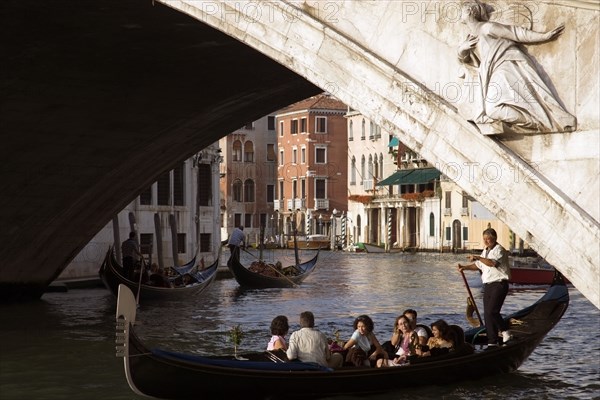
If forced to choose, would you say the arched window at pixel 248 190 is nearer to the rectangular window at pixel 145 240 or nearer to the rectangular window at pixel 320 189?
the rectangular window at pixel 320 189

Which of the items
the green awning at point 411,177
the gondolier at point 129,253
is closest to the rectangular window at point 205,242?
the gondolier at point 129,253

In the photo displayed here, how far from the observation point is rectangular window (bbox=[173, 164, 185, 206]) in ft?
68.9

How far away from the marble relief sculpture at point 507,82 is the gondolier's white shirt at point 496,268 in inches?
117

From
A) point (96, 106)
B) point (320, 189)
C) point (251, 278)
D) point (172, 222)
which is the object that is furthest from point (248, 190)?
point (96, 106)

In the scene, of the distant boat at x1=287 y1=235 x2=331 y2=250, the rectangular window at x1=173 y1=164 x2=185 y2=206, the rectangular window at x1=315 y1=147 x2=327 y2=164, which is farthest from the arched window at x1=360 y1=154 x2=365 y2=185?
the rectangular window at x1=173 y1=164 x2=185 y2=206

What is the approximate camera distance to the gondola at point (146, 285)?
1343cm

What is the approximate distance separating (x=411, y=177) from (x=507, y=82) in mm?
32899

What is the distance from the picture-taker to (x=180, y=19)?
7.04 m

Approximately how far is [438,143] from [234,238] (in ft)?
48.2

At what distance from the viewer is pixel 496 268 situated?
23.2ft

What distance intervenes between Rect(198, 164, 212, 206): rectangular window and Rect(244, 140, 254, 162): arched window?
86.2 ft

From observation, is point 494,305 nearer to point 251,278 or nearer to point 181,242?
point 251,278

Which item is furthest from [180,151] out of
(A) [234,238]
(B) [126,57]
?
Answer: (A) [234,238]

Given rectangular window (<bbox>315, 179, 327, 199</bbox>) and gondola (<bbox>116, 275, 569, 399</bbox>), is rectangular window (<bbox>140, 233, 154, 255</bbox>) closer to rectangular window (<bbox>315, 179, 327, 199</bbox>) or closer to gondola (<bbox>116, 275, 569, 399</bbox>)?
gondola (<bbox>116, 275, 569, 399</bbox>)
